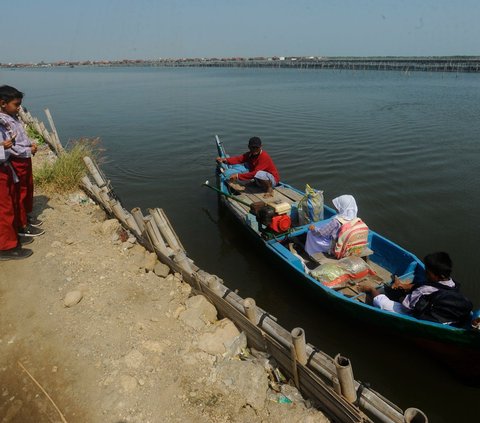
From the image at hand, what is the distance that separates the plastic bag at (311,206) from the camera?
670 cm

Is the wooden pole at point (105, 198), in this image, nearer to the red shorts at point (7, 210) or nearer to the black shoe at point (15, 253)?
the black shoe at point (15, 253)

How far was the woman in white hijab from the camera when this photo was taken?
5520mm

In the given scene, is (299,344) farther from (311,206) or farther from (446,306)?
(311,206)

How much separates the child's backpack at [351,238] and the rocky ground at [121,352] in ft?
8.10

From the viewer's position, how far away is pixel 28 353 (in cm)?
412

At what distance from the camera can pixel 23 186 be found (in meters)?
5.88

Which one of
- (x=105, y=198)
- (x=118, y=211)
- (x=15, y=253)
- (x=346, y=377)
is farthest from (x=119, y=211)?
(x=346, y=377)

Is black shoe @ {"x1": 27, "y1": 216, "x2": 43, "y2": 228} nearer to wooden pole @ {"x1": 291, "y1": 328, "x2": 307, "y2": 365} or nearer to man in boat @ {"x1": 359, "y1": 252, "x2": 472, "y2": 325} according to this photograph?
wooden pole @ {"x1": 291, "y1": 328, "x2": 307, "y2": 365}

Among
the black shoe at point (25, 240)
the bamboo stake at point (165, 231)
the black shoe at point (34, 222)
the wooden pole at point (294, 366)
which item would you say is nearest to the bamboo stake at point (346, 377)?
the wooden pole at point (294, 366)

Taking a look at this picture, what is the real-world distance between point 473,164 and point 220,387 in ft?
43.2

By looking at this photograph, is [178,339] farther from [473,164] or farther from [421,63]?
[421,63]

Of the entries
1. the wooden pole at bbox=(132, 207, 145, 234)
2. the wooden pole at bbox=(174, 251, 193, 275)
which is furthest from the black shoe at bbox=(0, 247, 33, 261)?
the wooden pole at bbox=(174, 251, 193, 275)

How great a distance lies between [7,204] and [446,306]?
6.57 meters

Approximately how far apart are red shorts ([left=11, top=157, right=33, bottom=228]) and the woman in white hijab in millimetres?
5288
